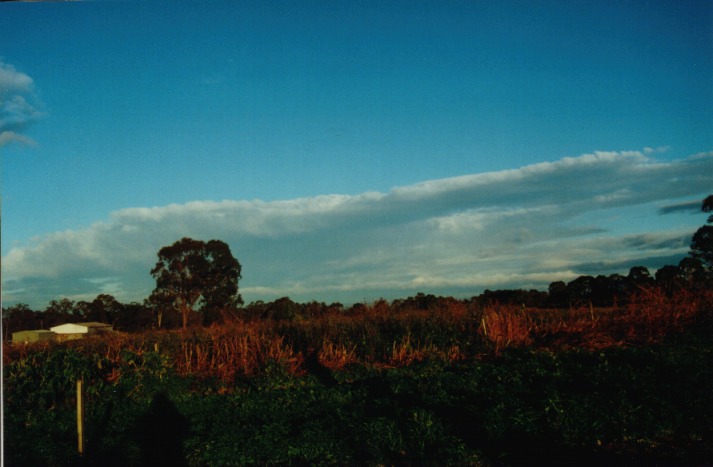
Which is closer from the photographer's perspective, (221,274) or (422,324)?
(422,324)

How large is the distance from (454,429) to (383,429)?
0.94 metres

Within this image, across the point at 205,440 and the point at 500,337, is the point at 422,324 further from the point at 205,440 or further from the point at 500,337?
the point at 205,440

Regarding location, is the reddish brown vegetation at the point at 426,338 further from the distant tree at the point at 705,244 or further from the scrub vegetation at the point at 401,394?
the distant tree at the point at 705,244

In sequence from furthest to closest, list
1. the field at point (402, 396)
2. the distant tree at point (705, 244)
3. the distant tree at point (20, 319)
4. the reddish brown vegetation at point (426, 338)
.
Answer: the distant tree at point (20, 319)
the distant tree at point (705, 244)
the reddish brown vegetation at point (426, 338)
the field at point (402, 396)

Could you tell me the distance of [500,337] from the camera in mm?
12094

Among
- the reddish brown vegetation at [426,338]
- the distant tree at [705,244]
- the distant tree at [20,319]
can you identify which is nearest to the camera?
the reddish brown vegetation at [426,338]

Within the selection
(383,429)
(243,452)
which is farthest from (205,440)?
(383,429)

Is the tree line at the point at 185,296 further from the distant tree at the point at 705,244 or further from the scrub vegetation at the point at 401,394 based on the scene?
the scrub vegetation at the point at 401,394

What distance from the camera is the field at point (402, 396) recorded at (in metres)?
6.57


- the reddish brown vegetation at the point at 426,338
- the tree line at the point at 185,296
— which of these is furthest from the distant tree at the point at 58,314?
the reddish brown vegetation at the point at 426,338

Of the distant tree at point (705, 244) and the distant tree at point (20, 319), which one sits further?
the distant tree at point (20, 319)

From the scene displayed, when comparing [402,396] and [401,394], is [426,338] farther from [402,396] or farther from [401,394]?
[402,396]

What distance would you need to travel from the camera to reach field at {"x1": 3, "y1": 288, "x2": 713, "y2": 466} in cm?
657

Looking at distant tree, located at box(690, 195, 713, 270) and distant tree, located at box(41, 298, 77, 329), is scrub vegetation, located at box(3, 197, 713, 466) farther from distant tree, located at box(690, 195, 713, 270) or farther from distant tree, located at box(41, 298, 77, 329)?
distant tree, located at box(41, 298, 77, 329)
